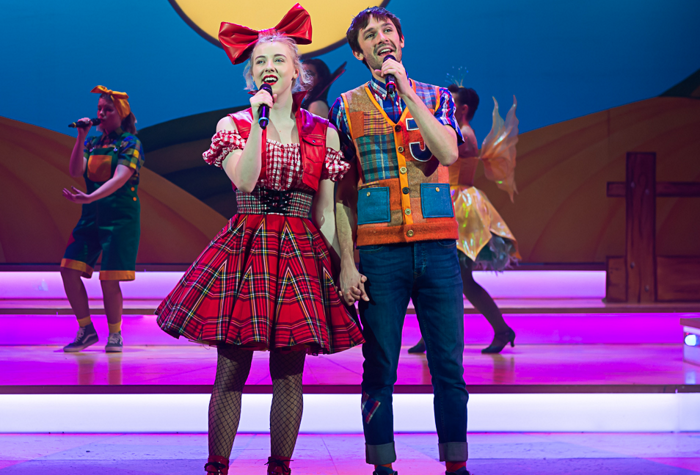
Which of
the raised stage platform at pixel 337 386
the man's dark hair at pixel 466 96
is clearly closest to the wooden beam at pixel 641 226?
the raised stage platform at pixel 337 386

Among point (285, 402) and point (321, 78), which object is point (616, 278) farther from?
point (285, 402)

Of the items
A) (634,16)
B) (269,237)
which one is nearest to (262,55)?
(269,237)

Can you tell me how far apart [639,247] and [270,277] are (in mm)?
3453

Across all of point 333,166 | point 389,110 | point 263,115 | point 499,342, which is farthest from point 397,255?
point 499,342

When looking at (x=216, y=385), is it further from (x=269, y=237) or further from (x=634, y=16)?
(x=634, y=16)

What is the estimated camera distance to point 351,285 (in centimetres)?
152

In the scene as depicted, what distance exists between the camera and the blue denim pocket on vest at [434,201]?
157cm

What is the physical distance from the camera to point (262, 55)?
1.52m

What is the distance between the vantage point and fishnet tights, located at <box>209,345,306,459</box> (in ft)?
4.74

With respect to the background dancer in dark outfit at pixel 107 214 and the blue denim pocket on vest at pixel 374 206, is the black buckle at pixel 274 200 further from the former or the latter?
the background dancer in dark outfit at pixel 107 214

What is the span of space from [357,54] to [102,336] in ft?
9.56

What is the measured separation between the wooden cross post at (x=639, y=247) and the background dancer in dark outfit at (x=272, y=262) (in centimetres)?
319

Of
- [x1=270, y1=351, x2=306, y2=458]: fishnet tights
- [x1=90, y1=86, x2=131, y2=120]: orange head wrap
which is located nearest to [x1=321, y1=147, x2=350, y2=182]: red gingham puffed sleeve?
[x1=270, y1=351, x2=306, y2=458]: fishnet tights

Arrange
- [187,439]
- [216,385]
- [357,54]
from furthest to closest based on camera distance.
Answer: [187,439] < [357,54] < [216,385]
